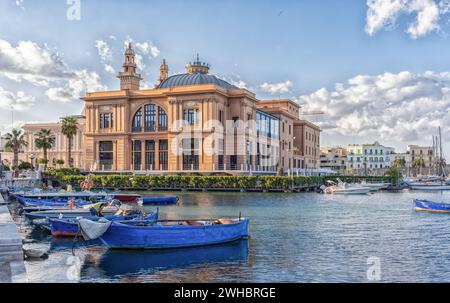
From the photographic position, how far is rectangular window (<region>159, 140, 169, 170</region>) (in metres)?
93.2

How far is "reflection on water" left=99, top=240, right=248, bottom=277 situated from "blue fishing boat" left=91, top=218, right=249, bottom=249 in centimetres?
33

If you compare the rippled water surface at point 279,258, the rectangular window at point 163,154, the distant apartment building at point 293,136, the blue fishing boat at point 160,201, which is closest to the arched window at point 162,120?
the rectangular window at point 163,154

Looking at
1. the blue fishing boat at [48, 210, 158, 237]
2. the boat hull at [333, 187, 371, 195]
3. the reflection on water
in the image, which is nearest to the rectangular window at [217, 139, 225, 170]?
the boat hull at [333, 187, 371, 195]

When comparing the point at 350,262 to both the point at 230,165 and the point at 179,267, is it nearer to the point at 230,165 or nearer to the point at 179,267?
the point at 179,267

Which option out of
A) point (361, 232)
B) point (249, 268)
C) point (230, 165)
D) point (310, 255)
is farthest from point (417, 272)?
point (230, 165)

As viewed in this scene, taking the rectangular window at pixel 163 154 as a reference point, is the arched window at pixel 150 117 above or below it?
above

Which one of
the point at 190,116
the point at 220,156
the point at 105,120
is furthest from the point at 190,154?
the point at 105,120

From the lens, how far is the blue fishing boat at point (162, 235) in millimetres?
26203

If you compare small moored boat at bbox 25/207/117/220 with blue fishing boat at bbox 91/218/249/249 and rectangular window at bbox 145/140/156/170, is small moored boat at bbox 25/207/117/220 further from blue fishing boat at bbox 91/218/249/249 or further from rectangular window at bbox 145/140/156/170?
rectangular window at bbox 145/140/156/170

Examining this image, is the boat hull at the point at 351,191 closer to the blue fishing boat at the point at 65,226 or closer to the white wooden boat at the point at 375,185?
the white wooden boat at the point at 375,185

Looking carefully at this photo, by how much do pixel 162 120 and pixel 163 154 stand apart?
5.99 metres

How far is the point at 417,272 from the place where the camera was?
22172 mm

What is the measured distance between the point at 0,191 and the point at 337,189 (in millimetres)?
49276

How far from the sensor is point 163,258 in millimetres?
24969
